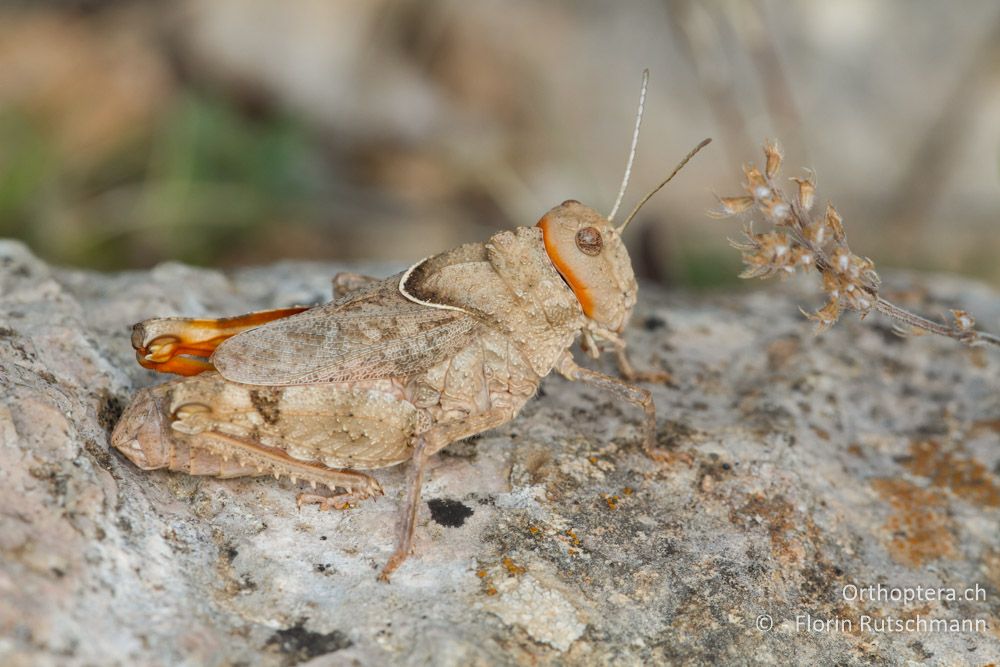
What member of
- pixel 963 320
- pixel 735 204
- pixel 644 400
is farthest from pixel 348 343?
pixel 963 320

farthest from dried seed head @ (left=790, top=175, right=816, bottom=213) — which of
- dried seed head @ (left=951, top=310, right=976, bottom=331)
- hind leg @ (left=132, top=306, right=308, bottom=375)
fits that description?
hind leg @ (left=132, top=306, right=308, bottom=375)

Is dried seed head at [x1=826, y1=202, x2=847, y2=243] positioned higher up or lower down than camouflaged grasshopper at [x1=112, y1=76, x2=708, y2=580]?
higher up

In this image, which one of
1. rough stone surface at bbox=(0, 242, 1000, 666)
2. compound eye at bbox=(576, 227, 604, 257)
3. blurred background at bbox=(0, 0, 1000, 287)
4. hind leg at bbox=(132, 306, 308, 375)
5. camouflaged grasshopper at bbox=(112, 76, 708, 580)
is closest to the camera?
rough stone surface at bbox=(0, 242, 1000, 666)

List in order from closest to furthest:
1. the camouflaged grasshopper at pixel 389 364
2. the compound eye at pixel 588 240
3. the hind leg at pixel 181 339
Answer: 1. the camouflaged grasshopper at pixel 389 364
2. the hind leg at pixel 181 339
3. the compound eye at pixel 588 240

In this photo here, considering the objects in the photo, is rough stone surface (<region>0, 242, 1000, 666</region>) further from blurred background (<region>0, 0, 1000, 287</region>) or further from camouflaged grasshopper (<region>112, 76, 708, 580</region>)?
blurred background (<region>0, 0, 1000, 287</region>)

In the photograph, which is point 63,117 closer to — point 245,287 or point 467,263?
point 245,287

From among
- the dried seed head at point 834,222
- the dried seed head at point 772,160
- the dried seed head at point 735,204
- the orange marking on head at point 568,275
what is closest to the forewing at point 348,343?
the orange marking on head at point 568,275

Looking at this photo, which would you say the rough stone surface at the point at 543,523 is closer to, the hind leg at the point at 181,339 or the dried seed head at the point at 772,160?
the hind leg at the point at 181,339
